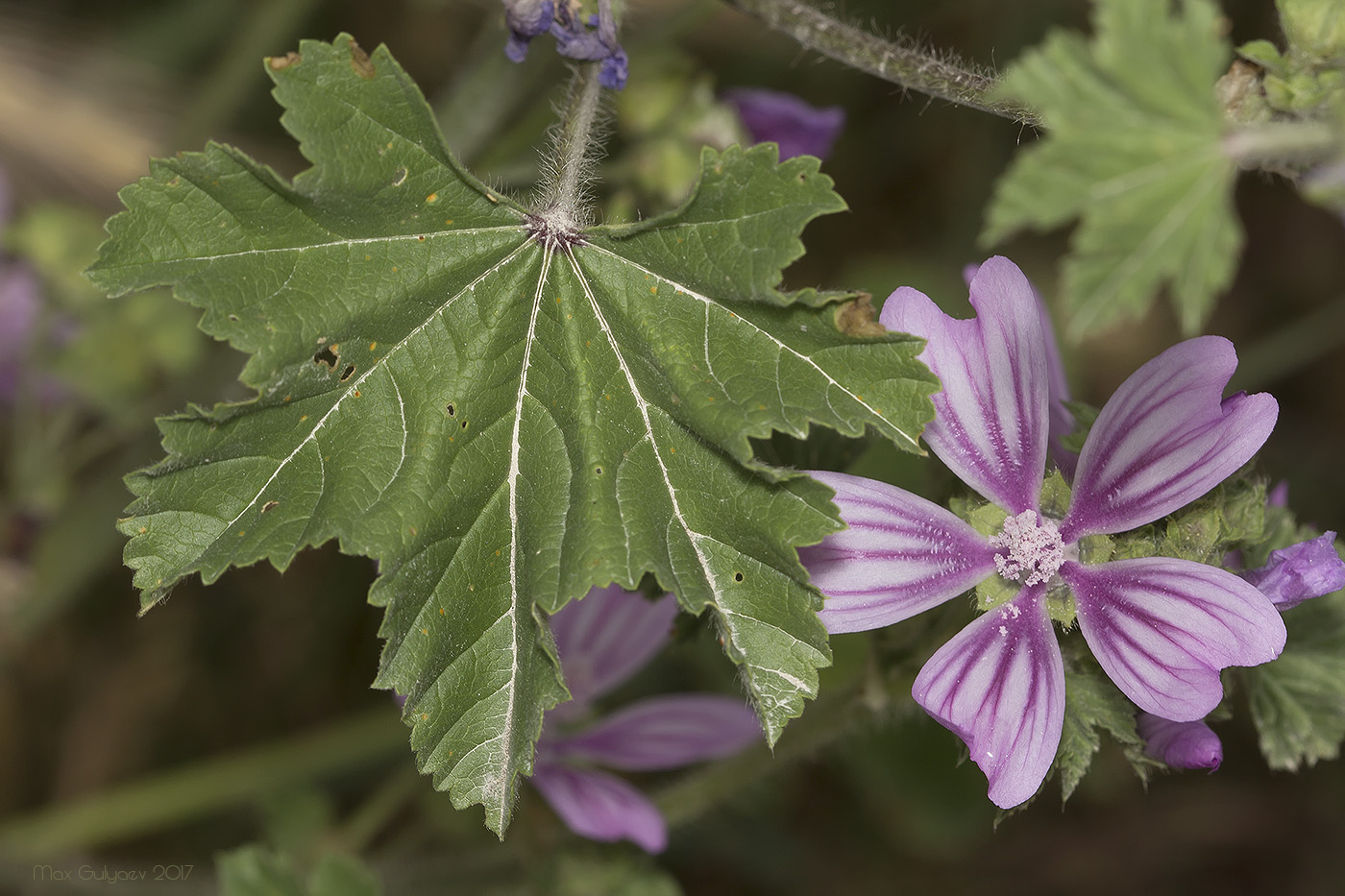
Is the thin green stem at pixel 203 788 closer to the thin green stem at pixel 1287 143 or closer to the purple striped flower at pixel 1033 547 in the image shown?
the purple striped flower at pixel 1033 547

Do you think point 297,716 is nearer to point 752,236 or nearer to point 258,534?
point 258,534

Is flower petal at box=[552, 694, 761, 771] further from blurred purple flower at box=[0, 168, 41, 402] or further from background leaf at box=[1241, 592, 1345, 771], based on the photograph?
blurred purple flower at box=[0, 168, 41, 402]

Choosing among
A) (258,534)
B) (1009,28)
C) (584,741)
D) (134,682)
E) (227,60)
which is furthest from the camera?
(1009,28)

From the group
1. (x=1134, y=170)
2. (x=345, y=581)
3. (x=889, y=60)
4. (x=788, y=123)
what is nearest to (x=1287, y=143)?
(x=1134, y=170)

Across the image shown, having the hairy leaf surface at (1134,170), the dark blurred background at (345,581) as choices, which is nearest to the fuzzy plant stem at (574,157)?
the hairy leaf surface at (1134,170)

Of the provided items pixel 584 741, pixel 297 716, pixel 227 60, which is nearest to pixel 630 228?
pixel 584 741
